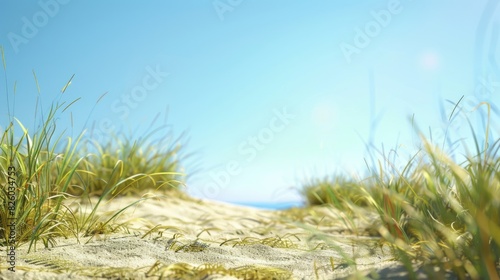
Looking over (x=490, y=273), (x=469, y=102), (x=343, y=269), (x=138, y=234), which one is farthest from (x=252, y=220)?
(x=490, y=273)

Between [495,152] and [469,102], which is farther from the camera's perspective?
[469,102]

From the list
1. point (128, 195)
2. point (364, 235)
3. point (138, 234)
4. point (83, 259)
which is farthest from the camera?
point (128, 195)

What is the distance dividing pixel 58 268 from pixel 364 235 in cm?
245

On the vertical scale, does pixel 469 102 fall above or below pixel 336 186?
above

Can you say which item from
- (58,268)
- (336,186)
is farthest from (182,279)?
(336,186)

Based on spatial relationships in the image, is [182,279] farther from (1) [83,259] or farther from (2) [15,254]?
(2) [15,254]

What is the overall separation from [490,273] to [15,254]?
5.80ft

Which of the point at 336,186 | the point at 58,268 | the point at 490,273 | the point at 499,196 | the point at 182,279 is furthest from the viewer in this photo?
the point at 336,186

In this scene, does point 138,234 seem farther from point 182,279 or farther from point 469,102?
point 469,102

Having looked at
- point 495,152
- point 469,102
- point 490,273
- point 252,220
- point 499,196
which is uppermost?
point 469,102

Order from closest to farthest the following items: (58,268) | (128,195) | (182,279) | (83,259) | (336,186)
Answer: (182,279)
(58,268)
(83,259)
(128,195)
(336,186)

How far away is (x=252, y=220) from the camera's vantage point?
406cm

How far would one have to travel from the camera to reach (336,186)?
5.73 m

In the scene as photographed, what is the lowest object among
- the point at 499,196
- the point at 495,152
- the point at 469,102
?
the point at 499,196
